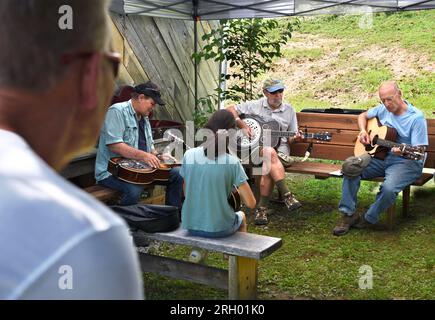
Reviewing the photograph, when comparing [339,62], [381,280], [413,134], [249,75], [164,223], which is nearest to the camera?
[164,223]

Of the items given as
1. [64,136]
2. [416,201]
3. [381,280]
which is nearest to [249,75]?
[416,201]

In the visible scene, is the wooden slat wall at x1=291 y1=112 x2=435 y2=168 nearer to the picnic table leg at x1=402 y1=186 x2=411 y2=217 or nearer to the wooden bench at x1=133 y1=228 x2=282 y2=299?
the picnic table leg at x1=402 y1=186 x2=411 y2=217

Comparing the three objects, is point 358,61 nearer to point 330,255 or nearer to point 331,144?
point 331,144

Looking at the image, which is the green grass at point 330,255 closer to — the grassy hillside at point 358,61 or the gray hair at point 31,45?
the gray hair at point 31,45

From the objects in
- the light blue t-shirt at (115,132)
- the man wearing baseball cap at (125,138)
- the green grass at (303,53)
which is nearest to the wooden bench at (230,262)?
the man wearing baseball cap at (125,138)

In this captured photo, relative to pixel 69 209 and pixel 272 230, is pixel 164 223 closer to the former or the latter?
pixel 272 230

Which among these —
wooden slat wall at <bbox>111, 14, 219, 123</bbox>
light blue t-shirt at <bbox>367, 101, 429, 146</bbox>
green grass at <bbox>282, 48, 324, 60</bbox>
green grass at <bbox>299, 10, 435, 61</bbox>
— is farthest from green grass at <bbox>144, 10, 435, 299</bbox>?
green grass at <bbox>299, 10, 435, 61</bbox>

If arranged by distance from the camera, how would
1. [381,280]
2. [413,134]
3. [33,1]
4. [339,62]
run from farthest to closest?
[339,62] < [413,134] < [381,280] < [33,1]

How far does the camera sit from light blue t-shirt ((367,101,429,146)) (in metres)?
5.79

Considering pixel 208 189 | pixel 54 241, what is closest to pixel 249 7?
pixel 208 189

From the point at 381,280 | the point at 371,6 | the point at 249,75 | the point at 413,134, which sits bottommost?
the point at 381,280

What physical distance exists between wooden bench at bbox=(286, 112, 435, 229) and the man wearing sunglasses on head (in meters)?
0.29

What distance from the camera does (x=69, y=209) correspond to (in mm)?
572

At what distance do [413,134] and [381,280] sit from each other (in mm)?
1759
